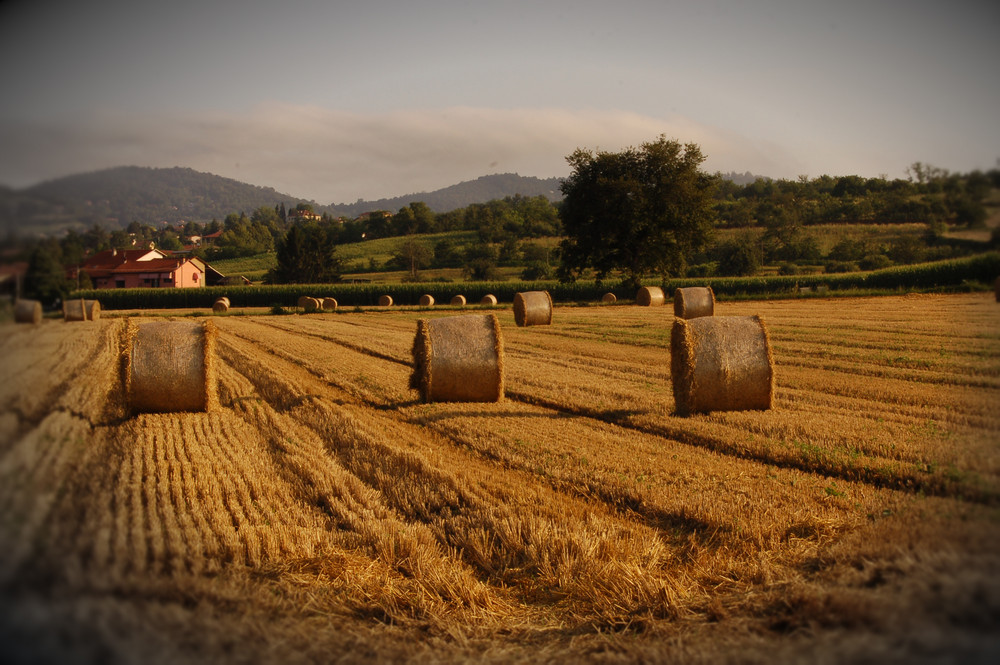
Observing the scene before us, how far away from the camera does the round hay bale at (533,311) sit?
93.0 feet

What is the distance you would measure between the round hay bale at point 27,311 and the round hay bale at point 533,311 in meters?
25.7

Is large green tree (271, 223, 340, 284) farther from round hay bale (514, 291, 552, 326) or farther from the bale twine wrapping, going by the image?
round hay bale (514, 291, 552, 326)

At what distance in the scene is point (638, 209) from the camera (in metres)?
43.8

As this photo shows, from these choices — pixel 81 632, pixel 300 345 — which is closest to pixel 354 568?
pixel 81 632

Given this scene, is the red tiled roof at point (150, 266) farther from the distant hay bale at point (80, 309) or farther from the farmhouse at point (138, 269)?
the distant hay bale at point (80, 309)

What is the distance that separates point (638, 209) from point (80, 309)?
4262 cm

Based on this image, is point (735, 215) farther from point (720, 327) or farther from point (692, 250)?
point (720, 327)

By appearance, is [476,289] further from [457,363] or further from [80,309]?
[80,309]

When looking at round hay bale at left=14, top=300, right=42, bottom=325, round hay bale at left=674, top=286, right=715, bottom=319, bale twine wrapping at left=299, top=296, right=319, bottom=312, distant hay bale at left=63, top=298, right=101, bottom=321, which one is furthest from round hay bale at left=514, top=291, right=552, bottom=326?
round hay bale at left=14, top=300, right=42, bottom=325

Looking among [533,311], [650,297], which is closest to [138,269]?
[533,311]

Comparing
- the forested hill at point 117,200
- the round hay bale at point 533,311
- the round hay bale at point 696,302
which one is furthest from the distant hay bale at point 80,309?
the round hay bale at point 696,302

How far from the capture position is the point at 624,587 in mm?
4117

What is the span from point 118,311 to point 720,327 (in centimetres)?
826

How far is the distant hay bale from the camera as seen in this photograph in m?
3.24
